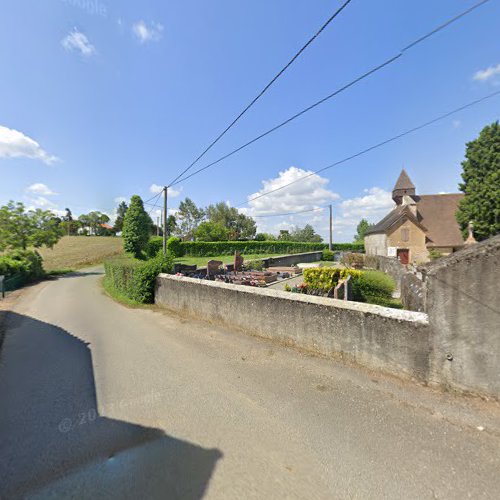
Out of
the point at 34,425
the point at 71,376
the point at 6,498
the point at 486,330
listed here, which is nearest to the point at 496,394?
the point at 486,330

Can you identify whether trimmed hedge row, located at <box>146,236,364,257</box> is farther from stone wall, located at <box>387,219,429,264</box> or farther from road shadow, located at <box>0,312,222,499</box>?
road shadow, located at <box>0,312,222,499</box>

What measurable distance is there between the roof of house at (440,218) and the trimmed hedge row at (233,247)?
20.6m

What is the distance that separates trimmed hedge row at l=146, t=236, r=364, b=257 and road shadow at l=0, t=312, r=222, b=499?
1105 inches

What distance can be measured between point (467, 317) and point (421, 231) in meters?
33.1

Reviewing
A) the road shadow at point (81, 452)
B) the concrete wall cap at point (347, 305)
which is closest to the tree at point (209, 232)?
the concrete wall cap at point (347, 305)

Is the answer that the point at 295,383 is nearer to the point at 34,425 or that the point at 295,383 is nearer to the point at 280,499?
the point at 280,499

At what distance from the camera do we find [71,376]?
4625mm

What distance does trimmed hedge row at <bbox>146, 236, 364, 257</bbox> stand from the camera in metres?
37.0

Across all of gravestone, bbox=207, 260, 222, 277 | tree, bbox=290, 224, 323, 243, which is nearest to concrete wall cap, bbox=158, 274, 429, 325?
gravestone, bbox=207, 260, 222, 277

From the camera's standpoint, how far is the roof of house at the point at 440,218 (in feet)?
97.9

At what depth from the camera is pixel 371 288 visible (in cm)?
866

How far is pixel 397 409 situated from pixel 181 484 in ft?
9.11

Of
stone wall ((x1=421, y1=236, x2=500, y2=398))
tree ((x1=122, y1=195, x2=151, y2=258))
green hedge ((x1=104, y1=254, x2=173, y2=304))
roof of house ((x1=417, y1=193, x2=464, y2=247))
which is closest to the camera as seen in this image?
stone wall ((x1=421, y1=236, x2=500, y2=398))

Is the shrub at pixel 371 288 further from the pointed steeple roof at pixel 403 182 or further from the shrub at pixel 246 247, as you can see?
the pointed steeple roof at pixel 403 182
